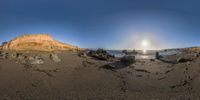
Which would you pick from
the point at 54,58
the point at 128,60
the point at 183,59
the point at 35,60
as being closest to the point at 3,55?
the point at 35,60

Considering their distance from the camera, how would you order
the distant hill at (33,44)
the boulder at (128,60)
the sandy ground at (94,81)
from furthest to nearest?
the distant hill at (33,44) < the boulder at (128,60) < the sandy ground at (94,81)

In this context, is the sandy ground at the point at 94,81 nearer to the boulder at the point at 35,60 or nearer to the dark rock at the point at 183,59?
the boulder at the point at 35,60

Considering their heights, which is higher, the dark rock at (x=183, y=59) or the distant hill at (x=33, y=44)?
the distant hill at (x=33, y=44)

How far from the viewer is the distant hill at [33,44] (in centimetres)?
1773

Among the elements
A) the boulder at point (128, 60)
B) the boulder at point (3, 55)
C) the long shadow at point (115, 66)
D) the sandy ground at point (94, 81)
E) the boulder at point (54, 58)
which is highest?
the boulder at point (3, 55)

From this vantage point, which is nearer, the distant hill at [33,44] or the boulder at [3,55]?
the boulder at [3,55]

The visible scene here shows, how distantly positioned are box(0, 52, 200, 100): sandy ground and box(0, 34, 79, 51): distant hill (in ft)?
6.16

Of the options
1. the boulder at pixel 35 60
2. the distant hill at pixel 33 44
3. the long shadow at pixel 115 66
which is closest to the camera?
the boulder at pixel 35 60

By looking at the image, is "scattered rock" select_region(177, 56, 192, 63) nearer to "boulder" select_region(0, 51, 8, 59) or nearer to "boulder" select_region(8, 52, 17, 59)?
"boulder" select_region(8, 52, 17, 59)

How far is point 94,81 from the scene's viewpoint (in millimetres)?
13922

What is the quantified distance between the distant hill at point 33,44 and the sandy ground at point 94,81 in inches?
73.9

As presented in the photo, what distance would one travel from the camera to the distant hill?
1773 centimetres

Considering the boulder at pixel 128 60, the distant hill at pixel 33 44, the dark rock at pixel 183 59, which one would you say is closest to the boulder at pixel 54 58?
the distant hill at pixel 33 44

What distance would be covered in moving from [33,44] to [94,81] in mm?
6039
